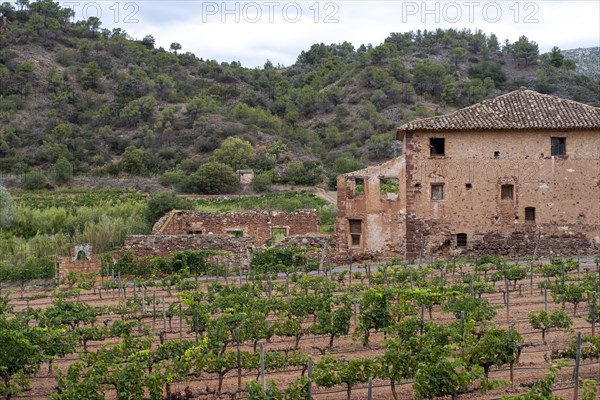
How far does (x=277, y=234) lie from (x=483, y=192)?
10530 millimetres

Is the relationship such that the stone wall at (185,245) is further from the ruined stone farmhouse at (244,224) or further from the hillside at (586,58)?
the hillside at (586,58)

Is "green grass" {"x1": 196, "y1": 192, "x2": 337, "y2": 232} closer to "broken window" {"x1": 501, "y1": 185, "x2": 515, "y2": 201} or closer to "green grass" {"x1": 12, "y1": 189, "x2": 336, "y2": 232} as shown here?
"green grass" {"x1": 12, "y1": 189, "x2": 336, "y2": 232}

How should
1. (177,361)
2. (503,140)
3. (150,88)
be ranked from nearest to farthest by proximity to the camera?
1. (177,361)
2. (503,140)
3. (150,88)

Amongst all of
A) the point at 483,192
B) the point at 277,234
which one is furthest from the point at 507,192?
the point at 277,234

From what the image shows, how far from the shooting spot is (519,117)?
32.5 m

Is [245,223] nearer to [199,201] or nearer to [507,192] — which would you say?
[507,192]

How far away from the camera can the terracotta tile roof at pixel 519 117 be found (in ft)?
104

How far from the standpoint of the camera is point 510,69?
302 ft

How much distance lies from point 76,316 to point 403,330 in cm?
801

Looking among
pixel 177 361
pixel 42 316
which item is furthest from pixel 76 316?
pixel 177 361

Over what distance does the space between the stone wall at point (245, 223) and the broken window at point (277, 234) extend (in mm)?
213

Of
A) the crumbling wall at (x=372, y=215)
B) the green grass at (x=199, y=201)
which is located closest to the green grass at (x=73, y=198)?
the green grass at (x=199, y=201)

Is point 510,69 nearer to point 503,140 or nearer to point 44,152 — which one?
point 44,152

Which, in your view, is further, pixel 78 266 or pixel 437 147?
pixel 437 147
